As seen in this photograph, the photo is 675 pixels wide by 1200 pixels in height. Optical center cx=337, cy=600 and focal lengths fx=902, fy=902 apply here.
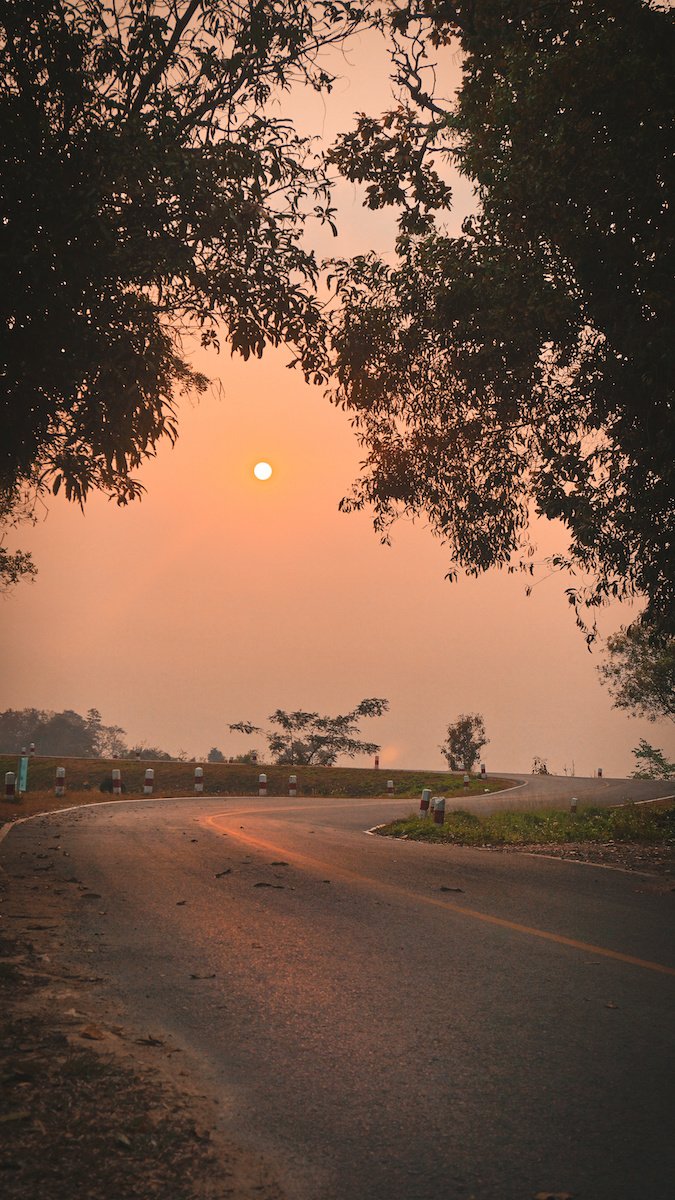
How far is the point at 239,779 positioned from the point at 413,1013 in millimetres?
31895

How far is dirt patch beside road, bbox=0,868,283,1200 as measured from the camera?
121 inches

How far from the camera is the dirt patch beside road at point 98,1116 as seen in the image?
3.07m

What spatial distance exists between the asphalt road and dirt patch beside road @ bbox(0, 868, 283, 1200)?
0.16 meters

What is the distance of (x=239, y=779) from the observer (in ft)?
119

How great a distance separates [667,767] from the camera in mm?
59438

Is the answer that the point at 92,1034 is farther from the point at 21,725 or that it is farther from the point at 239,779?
the point at 21,725

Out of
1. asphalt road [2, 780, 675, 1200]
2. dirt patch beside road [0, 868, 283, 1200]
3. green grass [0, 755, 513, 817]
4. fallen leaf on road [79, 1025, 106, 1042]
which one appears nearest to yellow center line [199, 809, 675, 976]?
asphalt road [2, 780, 675, 1200]

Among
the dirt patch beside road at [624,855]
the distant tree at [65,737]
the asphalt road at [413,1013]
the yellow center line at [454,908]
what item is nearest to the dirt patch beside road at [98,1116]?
the asphalt road at [413,1013]

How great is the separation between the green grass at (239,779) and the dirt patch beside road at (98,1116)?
28.4 m

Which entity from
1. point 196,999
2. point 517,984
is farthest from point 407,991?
point 196,999

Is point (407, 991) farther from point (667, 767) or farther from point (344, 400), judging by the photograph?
point (667, 767)

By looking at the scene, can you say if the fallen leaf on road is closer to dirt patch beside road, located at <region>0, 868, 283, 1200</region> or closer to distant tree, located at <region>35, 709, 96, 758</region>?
dirt patch beside road, located at <region>0, 868, 283, 1200</region>

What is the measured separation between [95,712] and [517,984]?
105567mm

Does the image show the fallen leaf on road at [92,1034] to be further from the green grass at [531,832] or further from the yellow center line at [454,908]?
the green grass at [531,832]
